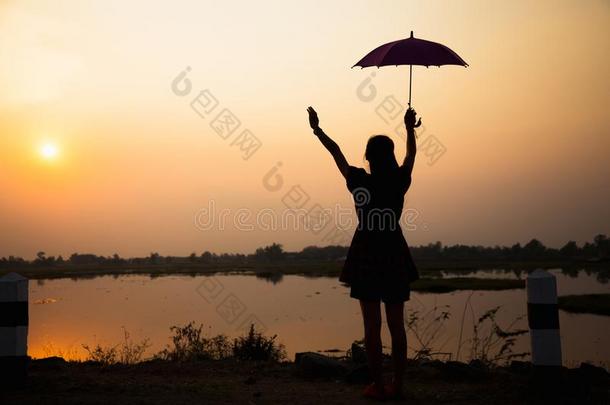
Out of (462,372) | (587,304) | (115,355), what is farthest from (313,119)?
(587,304)

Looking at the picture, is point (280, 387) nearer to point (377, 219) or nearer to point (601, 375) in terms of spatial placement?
point (377, 219)

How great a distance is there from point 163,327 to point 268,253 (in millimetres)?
110916

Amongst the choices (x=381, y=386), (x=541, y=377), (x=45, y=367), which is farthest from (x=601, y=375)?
(x=45, y=367)

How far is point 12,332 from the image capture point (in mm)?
5199

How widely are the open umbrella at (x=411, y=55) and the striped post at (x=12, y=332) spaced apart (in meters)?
3.96

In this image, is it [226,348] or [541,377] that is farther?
[226,348]

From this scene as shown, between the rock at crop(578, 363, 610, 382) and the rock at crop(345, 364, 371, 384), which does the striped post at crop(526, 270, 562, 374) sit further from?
the rock at crop(345, 364, 371, 384)

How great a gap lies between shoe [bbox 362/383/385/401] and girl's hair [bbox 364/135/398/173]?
1842mm

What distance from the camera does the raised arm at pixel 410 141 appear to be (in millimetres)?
5047

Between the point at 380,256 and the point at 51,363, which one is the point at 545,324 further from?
the point at 51,363

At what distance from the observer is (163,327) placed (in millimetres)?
20359

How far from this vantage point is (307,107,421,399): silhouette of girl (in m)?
4.89

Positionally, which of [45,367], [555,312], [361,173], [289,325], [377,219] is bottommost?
[289,325]

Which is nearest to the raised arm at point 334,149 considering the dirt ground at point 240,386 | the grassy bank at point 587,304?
the dirt ground at point 240,386
